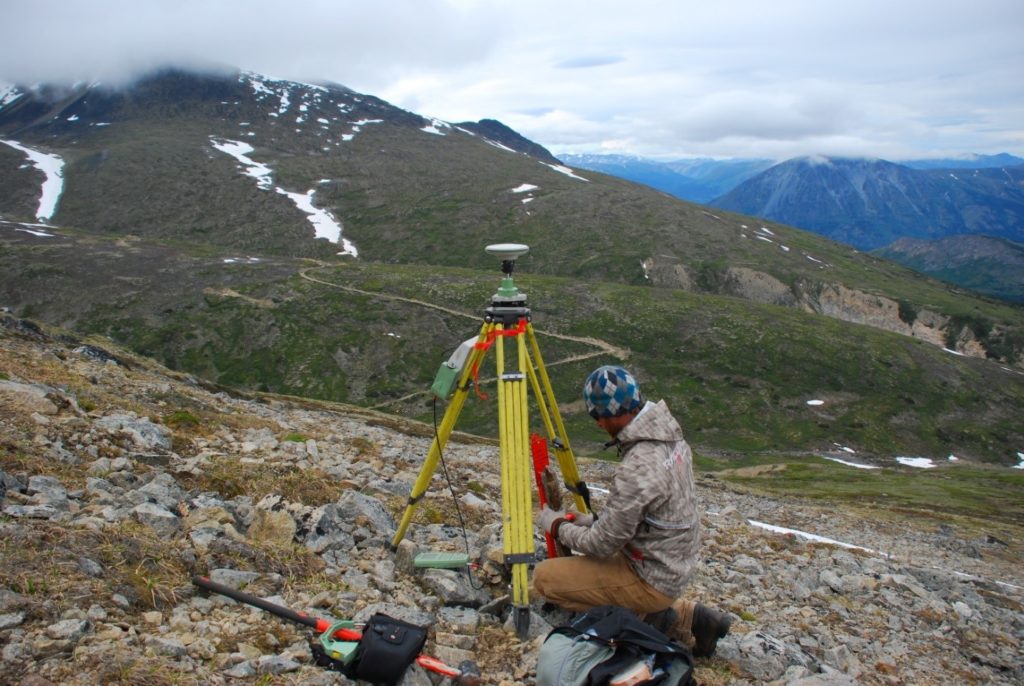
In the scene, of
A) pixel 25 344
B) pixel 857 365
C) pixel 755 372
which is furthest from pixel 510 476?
pixel 857 365

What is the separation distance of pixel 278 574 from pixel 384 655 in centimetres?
213

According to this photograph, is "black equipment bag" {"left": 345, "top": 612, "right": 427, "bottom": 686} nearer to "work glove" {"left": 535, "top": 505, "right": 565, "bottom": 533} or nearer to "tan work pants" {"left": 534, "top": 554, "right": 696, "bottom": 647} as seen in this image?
"tan work pants" {"left": 534, "top": 554, "right": 696, "bottom": 647}

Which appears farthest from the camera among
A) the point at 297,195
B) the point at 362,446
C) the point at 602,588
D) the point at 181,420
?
the point at 297,195

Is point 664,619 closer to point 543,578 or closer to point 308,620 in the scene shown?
point 543,578

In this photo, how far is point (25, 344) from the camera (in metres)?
16.4

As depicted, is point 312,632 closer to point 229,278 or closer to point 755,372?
point 755,372

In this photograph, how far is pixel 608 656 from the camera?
16.6ft

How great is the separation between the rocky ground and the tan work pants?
43cm

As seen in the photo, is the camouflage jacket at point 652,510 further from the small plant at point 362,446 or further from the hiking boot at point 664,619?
the small plant at point 362,446

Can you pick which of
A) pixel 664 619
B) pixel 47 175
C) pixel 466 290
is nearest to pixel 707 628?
pixel 664 619

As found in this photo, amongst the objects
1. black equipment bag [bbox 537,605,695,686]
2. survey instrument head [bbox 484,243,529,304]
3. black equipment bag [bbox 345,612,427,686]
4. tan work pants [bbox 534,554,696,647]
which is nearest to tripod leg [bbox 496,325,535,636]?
tan work pants [bbox 534,554,696,647]

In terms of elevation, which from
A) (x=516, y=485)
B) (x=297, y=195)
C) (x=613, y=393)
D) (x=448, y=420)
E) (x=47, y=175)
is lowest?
(x=516, y=485)

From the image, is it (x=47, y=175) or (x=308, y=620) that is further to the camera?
(x=47, y=175)

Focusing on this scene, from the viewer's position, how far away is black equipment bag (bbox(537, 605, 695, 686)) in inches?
196
